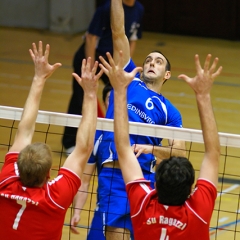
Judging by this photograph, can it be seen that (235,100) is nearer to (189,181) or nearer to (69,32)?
(69,32)

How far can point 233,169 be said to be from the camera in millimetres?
7547

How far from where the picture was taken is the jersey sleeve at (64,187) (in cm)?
338

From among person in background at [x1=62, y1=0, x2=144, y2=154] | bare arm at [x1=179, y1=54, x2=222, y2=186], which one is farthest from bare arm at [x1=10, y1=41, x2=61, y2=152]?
person in background at [x1=62, y1=0, x2=144, y2=154]

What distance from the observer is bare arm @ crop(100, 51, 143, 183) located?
134 inches

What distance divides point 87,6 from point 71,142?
8.05 metres

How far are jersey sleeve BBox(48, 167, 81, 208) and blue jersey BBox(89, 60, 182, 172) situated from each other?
1.15m

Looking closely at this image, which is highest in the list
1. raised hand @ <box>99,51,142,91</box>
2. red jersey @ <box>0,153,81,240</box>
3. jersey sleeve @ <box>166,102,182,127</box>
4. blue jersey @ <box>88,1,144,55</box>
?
blue jersey @ <box>88,1,144,55</box>

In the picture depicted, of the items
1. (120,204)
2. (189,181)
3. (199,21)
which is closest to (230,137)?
(120,204)

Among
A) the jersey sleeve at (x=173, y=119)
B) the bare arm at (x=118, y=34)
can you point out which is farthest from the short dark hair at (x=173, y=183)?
the bare arm at (x=118, y=34)

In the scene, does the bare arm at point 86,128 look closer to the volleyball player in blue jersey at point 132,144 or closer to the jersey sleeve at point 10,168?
the jersey sleeve at point 10,168

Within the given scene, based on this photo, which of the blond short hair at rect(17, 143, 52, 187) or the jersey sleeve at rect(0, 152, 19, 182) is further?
the jersey sleeve at rect(0, 152, 19, 182)

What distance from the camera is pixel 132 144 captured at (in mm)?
4617

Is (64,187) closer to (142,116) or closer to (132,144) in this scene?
(132,144)

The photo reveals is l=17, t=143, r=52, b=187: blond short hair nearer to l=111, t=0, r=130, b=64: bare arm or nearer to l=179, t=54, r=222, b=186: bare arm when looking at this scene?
l=179, t=54, r=222, b=186: bare arm
